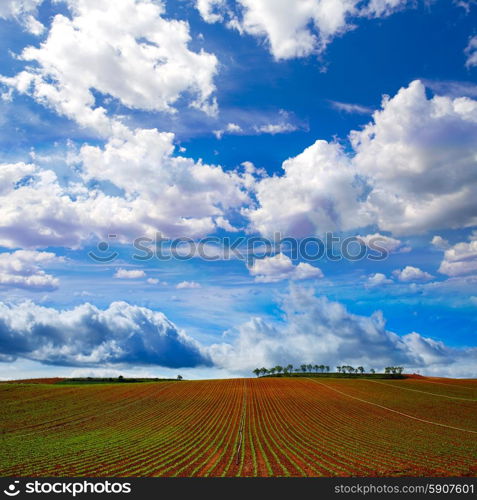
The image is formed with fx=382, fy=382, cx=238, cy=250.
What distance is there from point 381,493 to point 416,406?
63948 mm

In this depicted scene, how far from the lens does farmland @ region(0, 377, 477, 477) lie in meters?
25.3

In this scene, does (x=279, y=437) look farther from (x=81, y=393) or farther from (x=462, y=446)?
(x=81, y=393)

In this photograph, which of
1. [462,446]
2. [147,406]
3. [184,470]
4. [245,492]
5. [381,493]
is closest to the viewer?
[245,492]

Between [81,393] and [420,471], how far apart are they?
77.7 metres

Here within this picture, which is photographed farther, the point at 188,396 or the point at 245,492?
the point at 188,396

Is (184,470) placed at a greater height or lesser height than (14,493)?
lesser

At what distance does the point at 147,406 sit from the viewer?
220ft

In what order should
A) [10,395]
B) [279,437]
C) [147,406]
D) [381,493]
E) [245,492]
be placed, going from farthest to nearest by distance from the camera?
1. [10,395]
2. [147,406]
3. [279,437]
4. [381,493]
5. [245,492]

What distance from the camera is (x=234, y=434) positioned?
40156 mm

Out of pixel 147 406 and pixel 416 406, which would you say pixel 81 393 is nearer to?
pixel 147 406

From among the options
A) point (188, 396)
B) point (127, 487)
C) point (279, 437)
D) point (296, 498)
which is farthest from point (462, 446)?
point (188, 396)

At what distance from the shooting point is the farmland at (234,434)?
82.9 ft

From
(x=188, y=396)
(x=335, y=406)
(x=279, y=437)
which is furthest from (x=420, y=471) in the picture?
(x=188, y=396)

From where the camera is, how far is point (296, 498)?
575 inches
